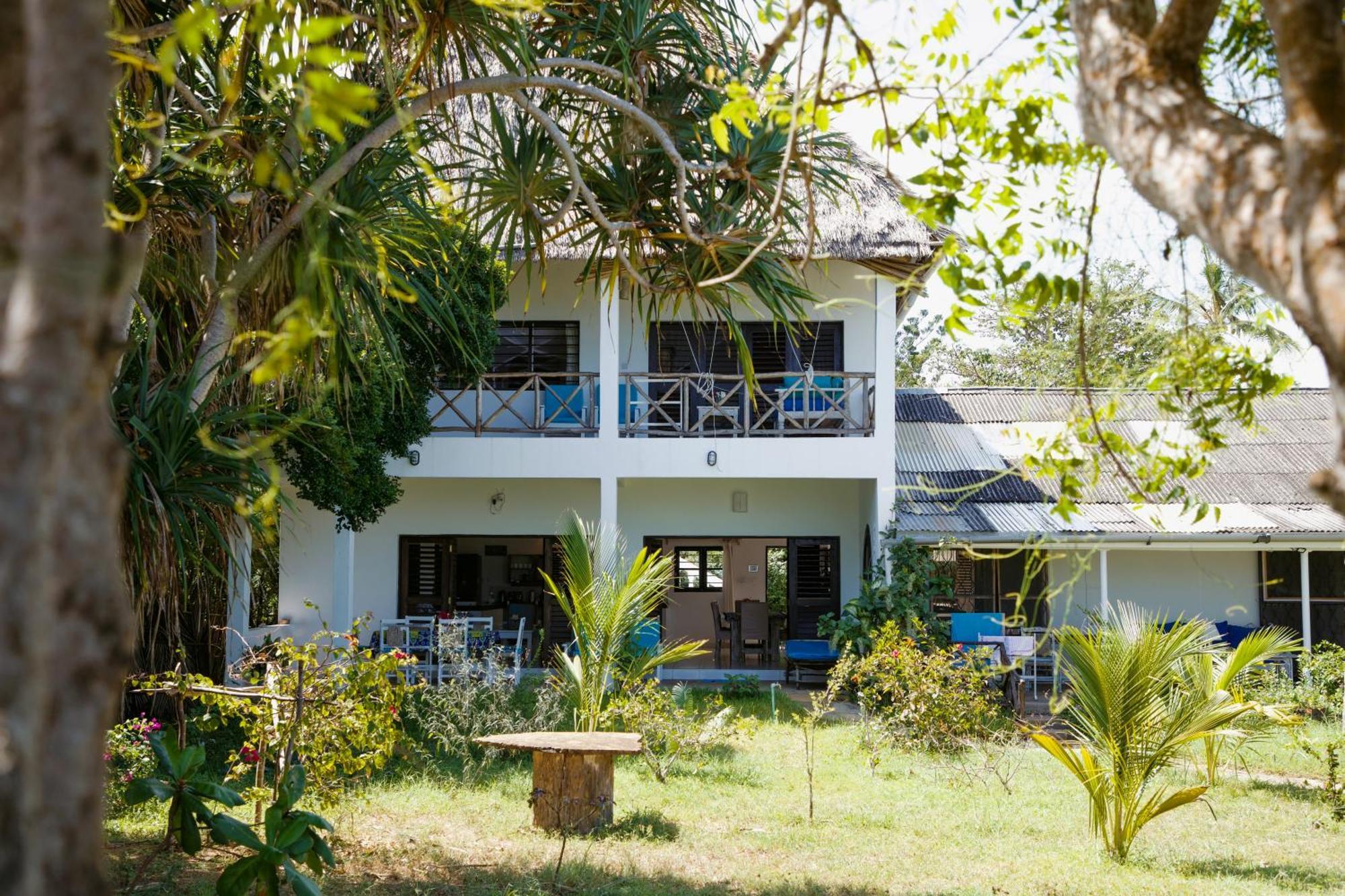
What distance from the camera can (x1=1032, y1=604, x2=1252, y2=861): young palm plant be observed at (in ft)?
21.5

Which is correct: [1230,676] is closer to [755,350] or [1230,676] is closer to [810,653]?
[810,653]

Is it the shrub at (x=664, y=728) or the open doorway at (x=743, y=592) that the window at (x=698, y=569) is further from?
the shrub at (x=664, y=728)

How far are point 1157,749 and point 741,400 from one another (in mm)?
7337

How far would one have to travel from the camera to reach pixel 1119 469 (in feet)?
9.50

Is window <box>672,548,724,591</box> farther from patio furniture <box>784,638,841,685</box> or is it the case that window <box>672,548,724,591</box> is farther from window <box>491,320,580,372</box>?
window <box>491,320,580,372</box>

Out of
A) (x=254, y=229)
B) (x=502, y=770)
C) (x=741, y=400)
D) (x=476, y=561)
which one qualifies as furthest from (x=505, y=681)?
(x=476, y=561)

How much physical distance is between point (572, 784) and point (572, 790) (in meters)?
0.04

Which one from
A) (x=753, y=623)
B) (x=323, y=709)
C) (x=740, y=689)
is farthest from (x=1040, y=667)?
(x=323, y=709)

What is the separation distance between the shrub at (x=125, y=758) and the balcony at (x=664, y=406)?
514 centimetres

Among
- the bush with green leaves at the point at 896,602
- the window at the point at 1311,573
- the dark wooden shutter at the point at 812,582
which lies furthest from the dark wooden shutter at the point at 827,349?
the window at the point at 1311,573

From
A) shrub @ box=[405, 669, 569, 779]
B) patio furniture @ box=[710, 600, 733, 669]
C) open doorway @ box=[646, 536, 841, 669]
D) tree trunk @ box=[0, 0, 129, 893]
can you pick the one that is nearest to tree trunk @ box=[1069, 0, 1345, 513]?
tree trunk @ box=[0, 0, 129, 893]

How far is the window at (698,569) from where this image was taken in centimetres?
1819

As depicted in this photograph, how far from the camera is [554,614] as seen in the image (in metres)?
16.2

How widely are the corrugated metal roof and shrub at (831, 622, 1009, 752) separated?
2749mm
